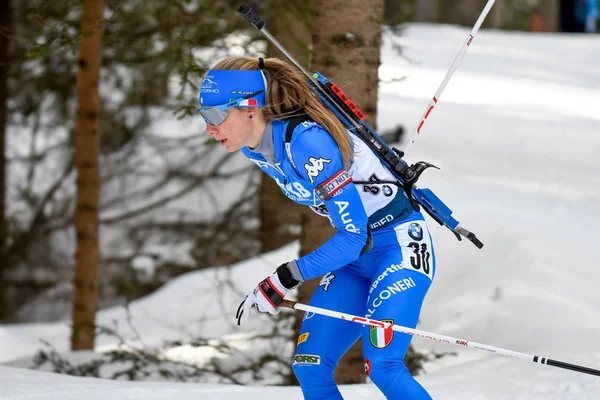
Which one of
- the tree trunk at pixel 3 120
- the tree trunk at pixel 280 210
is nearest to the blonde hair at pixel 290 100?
the tree trunk at pixel 280 210

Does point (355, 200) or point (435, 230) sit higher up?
point (355, 200)

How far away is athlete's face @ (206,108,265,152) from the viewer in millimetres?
3375

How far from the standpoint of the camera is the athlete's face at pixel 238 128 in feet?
11.1

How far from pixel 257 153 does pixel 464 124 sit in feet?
24.6

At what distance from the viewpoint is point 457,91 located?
38.7ft

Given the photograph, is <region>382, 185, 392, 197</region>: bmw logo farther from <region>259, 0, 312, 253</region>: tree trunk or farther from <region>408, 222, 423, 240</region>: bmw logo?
<region>259, 0, 312, 253</region>: tree trunk

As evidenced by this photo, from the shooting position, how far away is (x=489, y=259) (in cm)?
675

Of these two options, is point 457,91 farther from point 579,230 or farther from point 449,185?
point 579,230

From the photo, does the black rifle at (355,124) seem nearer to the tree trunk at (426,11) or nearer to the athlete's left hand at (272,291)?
the athlete's left hand at (272,291)

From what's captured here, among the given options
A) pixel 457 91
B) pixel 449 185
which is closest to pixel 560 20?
pixel 457 91

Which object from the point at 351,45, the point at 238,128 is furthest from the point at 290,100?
the point at 351,45

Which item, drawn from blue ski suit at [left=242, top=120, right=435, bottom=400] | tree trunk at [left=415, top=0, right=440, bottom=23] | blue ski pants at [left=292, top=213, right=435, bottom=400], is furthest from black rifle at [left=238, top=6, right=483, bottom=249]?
tree trunk at [left=415, top=0, right=440, bottom=23]

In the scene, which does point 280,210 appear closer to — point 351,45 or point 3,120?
point 3,120

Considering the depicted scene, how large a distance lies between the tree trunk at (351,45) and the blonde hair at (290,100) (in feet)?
5.24
